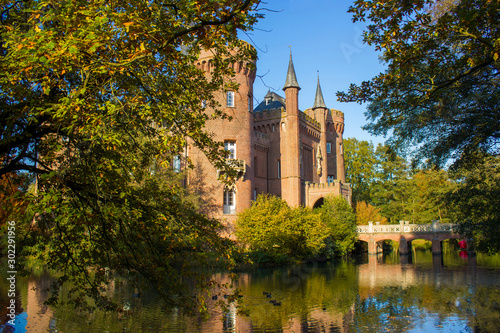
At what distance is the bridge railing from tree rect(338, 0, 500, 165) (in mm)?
26862

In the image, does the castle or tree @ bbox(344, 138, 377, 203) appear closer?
the castle

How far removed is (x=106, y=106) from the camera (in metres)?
3.91

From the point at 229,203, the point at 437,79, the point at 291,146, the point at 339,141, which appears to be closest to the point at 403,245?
the point at 339,141

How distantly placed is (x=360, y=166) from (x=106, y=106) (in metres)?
46.9

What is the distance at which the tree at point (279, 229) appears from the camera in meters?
23.5

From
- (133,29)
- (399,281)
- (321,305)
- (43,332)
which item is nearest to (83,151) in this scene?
(133,29)

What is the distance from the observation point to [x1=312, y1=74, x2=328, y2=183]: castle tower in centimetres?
3878

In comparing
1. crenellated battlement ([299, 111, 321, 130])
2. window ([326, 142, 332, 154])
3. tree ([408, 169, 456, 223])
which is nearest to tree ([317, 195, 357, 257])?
crenellated battlement ([299, 111, 321, 130])

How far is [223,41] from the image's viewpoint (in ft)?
16.2

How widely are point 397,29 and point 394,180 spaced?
146 feet

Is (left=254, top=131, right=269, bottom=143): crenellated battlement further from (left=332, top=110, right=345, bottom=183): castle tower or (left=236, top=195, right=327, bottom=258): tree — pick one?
(left=332, top=110, right=345, bottom=183): castle tower

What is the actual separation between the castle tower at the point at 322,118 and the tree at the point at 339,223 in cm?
582

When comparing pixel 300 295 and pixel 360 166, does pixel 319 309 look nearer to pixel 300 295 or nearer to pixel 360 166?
pixel 300 295

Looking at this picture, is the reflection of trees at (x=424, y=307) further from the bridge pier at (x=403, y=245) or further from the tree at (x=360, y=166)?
the tree at (x=360, y=166)
